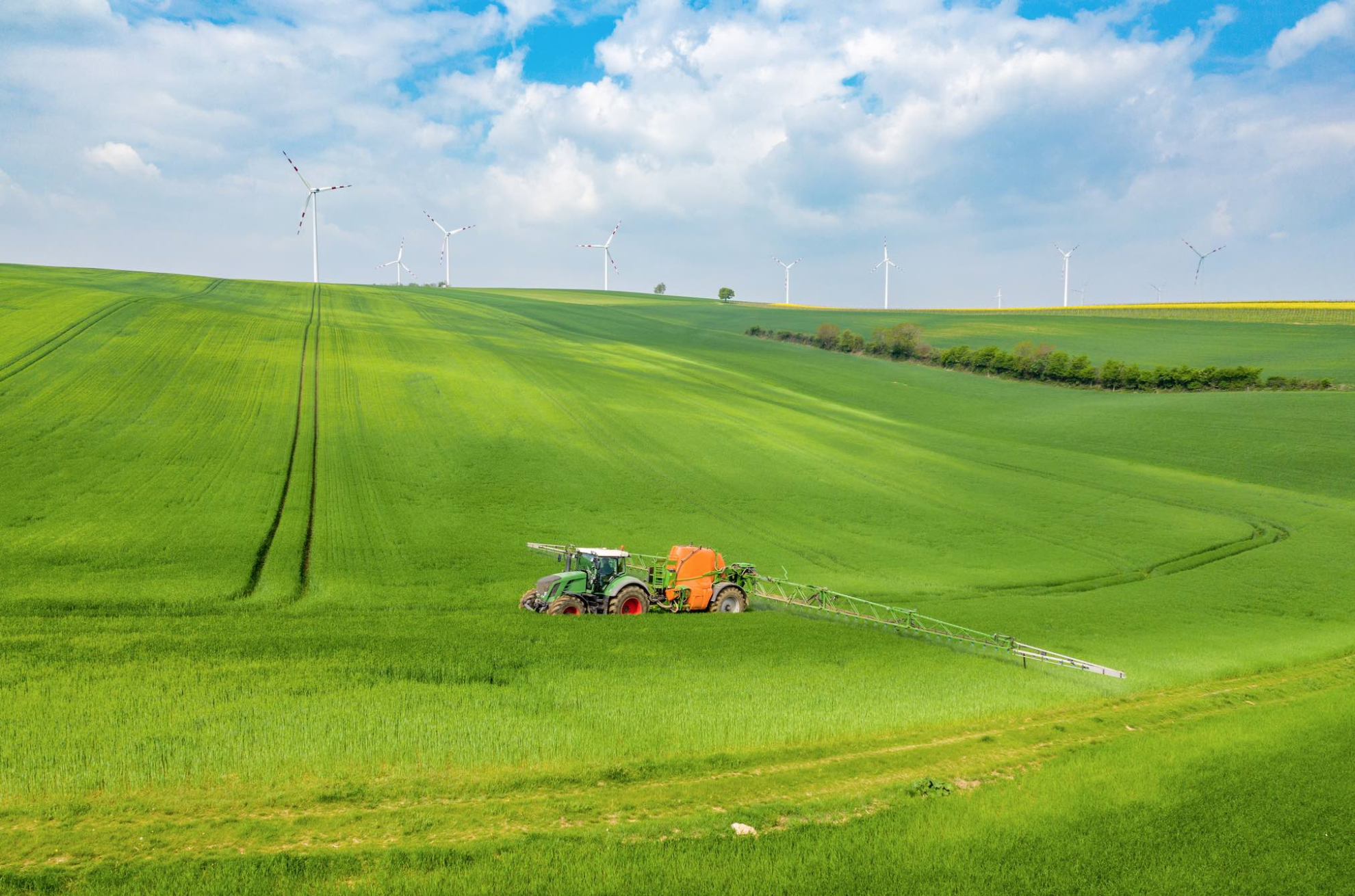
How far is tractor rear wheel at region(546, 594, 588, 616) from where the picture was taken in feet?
74.8

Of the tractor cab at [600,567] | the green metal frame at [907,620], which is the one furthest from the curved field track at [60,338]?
the green metal frame at [907,620]

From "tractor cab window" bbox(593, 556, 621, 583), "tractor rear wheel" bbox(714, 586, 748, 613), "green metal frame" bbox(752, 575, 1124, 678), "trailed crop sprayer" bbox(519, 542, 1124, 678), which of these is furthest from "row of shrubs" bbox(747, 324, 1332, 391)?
"tractor cab window" bbox(593, 556, 621, 583)

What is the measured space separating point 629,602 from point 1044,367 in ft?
254

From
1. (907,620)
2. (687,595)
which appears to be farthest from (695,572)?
(907,620)

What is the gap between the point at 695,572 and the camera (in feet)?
82.1

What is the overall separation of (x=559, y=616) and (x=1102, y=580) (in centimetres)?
2270

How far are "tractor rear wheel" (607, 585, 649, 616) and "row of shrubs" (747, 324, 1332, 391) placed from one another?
245ft

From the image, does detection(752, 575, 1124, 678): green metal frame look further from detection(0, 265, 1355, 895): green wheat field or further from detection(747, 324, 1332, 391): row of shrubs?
detection(747, 324, 1332, 391): row of shrubs

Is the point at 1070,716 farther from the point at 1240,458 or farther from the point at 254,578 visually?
the point at 1240,458

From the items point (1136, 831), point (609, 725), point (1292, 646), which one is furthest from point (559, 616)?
point (1292, 646)

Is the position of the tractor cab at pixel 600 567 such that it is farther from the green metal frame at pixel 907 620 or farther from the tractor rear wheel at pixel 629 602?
the green metal frame at pixel 907 620

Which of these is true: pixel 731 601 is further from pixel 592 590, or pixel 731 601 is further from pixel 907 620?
pixel 907 620

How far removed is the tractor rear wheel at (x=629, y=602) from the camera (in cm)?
2347

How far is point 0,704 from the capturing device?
43.7 ft
